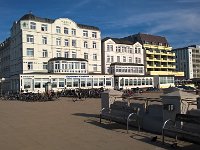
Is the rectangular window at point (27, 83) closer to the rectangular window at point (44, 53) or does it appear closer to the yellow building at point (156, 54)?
the rectangular window at point (44, 53)

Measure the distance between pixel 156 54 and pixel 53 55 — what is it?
124 feet

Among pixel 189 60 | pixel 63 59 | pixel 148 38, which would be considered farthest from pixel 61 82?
pixel 189 60

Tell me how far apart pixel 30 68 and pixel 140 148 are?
53077 mm

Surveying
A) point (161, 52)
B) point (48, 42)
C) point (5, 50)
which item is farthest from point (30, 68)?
point (161, 52)

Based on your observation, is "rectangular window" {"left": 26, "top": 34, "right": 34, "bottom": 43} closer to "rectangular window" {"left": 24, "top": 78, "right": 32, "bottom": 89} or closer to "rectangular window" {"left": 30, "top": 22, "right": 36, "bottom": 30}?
"rectangular window" {"left": 30, "top": 22, "right": 36, "bottom": 30}

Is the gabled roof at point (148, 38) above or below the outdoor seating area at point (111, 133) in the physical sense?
above

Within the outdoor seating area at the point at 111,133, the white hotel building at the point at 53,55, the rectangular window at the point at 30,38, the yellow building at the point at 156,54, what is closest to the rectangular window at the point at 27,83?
the white hotel building at the point at 53,55

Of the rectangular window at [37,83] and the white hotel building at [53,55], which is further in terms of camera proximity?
the white hotel building at [53,55]

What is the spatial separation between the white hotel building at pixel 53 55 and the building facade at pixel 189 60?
8428 cm

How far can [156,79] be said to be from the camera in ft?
250

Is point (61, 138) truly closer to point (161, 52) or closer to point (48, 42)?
point (48, 42)

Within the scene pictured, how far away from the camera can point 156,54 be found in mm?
89000

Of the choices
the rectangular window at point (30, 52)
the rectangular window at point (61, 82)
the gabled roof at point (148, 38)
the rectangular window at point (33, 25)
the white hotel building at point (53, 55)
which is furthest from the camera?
the gabled roof at point (148, 38)

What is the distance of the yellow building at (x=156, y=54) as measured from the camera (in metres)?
85.6
